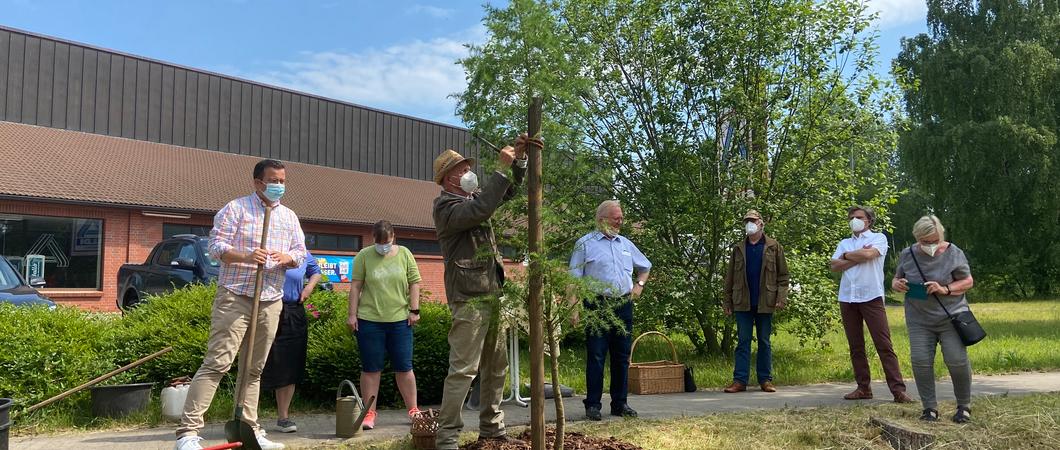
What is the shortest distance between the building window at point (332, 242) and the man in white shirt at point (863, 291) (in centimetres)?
2045

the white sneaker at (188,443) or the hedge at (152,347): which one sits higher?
the hedge at (152,347)

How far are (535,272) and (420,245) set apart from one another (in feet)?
83.2

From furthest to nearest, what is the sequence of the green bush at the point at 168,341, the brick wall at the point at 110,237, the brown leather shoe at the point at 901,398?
the brick wall at the point at 110,237 < the brown leather shoe at the point at 901,398 < the green bush at the point at 168,341

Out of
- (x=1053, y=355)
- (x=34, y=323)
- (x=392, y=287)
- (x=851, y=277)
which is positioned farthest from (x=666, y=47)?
(x=34, y=323)

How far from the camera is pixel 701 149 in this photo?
1016 centimetres

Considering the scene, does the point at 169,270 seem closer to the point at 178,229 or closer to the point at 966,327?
the point at 178,229

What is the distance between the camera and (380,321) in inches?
238

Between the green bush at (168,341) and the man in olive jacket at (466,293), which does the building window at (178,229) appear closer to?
the green bush at (168,341)

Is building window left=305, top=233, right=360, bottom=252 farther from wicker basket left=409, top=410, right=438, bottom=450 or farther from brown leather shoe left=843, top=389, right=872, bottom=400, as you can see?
wicker basket left=409, top=410, right=438, bottom=450

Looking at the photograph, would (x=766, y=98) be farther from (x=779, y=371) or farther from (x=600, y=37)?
(x=779, y=371)

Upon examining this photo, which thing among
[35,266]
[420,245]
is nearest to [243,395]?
[35,266]

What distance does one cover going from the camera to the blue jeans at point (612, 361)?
6141mm

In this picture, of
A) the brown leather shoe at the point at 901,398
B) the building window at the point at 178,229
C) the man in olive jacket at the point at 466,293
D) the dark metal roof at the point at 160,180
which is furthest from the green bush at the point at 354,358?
the building window at the point at 178,229

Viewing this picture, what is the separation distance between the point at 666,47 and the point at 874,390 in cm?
495
